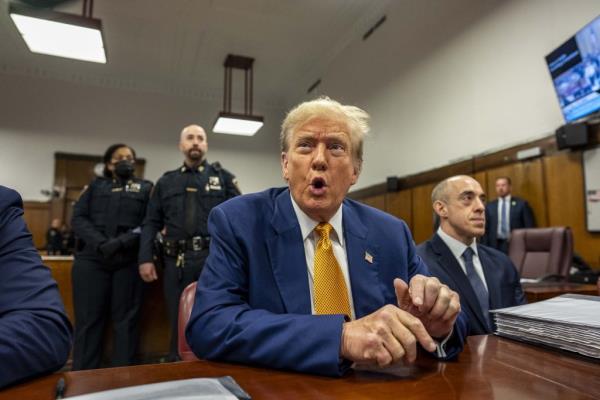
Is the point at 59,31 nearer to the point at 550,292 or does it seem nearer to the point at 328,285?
the point at 328,285

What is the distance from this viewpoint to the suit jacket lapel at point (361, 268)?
1128 mm

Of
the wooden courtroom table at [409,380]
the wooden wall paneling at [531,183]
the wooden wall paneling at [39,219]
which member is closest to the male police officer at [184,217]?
the wooden courtroom table at [409,380]

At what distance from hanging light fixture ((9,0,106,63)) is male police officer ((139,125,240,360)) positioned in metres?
2.34

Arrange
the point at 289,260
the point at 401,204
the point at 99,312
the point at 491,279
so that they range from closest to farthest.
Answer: the point at 289,260, the point at 491,279, the point at 99,312, the point at 401,204

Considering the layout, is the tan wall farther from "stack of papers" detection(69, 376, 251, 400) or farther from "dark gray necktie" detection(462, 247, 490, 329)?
"stack of papers" detection(69, 376, 251, 400)

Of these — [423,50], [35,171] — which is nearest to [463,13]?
[423,50]

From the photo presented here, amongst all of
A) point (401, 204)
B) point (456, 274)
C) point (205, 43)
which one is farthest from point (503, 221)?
point (205, 43)

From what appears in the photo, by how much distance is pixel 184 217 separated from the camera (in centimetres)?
313

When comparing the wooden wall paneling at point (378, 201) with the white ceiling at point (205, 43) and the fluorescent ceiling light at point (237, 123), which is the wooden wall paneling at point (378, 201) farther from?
the white ceiling at point (205, 43)

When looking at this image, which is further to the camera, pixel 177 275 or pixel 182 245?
pixel 182 245

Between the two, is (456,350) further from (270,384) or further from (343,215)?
Answer: (343,215)

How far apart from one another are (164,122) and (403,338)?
31.4ft

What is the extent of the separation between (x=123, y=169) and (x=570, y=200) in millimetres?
4284

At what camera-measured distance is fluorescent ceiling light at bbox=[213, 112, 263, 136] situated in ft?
24.0
